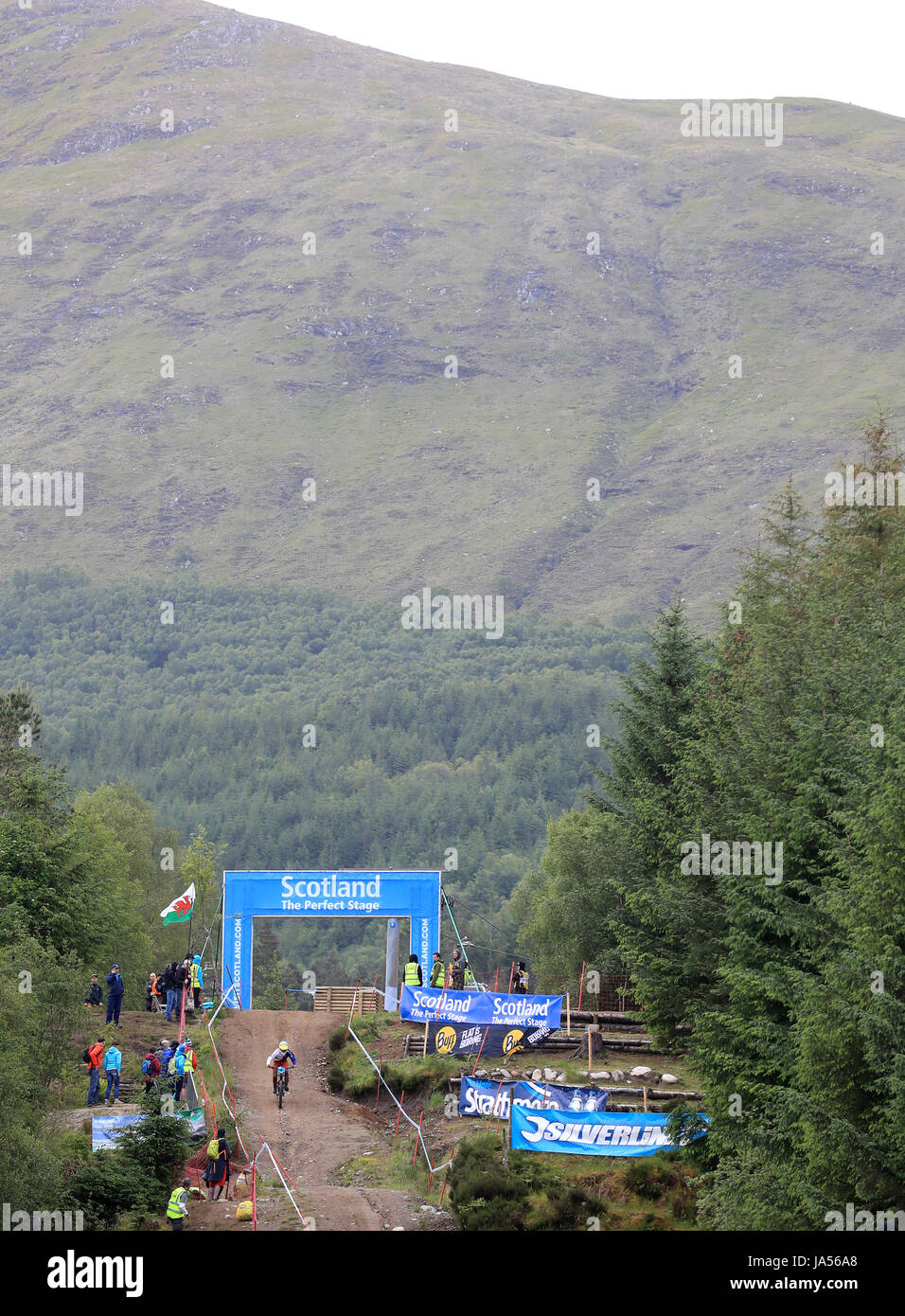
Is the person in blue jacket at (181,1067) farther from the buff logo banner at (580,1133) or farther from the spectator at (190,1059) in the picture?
the buff logo banner at (580,1133)

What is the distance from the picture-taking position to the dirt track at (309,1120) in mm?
24594

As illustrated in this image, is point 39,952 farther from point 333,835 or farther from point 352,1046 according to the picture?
point 333,835

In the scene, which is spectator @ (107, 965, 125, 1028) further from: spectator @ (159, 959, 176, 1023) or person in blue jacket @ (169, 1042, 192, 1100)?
person in blue jacket @ (169, 1042, 192, 1100)

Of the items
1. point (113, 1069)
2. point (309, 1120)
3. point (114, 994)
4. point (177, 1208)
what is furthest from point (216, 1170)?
point (114, 994)

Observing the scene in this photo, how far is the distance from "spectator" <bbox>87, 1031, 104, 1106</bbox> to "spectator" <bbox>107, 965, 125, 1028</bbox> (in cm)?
475

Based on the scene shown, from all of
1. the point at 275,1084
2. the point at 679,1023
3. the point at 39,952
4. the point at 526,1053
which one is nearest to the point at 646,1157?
the point at 679,1023

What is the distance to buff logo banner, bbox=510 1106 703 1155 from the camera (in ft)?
85.3

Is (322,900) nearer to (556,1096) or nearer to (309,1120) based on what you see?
(309,1120)

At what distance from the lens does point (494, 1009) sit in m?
33.9

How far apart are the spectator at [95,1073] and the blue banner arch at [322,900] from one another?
12999mm

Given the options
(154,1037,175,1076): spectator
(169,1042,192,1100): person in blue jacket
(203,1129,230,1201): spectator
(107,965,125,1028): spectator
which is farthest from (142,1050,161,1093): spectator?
(203,1129,230,1201): spectator

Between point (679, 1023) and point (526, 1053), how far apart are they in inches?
167

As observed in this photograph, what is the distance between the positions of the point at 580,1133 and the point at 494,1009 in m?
8.04

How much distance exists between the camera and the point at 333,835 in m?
168
